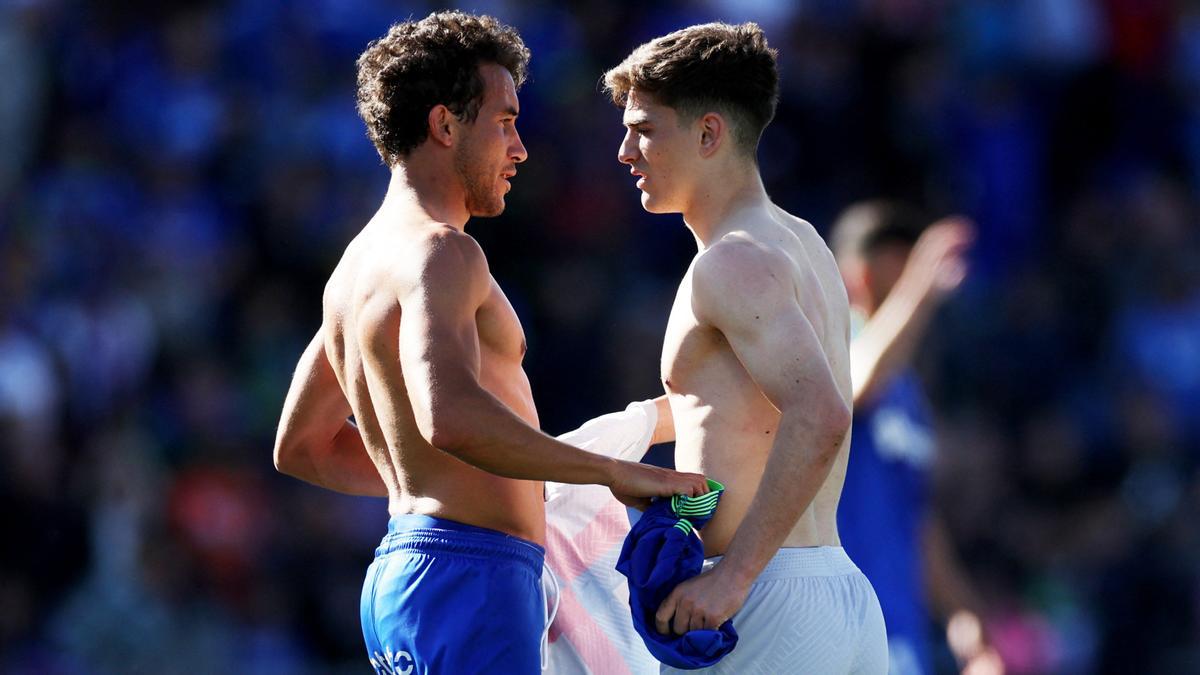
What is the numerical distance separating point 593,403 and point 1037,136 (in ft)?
11.7

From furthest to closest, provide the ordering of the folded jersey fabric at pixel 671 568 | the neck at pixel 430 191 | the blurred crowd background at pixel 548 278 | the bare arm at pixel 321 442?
the blurred crowd background at pixel 548 278 < the bare arm at pixel 321 442 < the neck at pixel 430 191 < the folded jersey fabric at pixel 671 568

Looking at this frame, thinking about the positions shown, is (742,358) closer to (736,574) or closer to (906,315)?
(736,574)

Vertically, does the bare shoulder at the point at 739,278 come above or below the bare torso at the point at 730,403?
above

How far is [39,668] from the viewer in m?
8.31

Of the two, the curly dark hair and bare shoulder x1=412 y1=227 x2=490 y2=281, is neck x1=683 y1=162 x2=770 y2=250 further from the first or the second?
the curly dark hair

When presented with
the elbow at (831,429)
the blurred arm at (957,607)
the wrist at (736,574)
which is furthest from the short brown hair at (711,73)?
the blurred arm at (957,607)

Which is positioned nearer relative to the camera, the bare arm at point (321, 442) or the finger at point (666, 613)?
the finger at point (666, 613)

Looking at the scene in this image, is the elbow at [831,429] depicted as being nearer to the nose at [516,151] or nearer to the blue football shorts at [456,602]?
the blue football shorts at [456,602]

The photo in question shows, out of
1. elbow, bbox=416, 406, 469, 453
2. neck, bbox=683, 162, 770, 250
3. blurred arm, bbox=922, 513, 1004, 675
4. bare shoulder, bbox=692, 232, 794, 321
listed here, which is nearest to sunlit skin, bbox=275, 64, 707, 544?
elbow, bbox=416, 406, 469, 453

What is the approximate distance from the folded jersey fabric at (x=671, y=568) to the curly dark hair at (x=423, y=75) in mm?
1167

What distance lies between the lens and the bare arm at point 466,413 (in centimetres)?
378

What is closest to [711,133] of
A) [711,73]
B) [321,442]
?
[711,73]

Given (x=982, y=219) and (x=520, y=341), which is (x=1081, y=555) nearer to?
(x=982, y=219)

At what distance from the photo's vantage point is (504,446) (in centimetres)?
381
